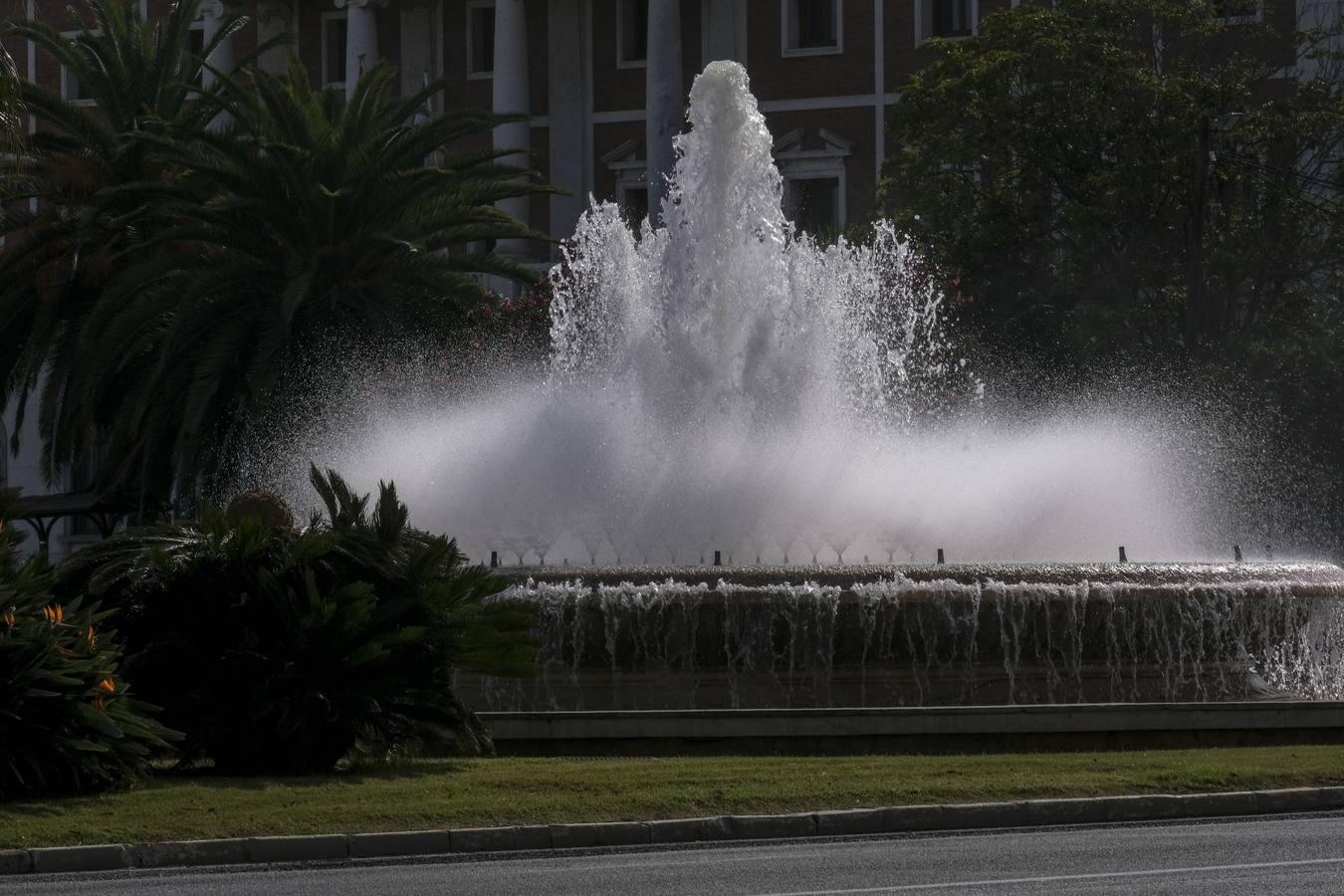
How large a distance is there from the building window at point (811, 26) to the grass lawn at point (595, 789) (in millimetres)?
37815

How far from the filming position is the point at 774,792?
41.8 ft

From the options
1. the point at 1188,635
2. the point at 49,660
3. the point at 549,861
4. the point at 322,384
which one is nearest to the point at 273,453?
the point at 322,384

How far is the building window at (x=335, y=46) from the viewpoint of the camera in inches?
2210

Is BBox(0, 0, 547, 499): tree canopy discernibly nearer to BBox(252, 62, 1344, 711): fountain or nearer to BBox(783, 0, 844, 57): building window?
BBox(252, 62, 1344, 711): fountain

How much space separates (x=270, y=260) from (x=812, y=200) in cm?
1992

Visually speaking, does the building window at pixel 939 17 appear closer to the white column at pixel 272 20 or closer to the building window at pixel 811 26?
the building window at pixel 811 26

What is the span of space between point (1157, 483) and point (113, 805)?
1887cm

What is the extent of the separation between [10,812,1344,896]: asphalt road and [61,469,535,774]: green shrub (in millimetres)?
3059

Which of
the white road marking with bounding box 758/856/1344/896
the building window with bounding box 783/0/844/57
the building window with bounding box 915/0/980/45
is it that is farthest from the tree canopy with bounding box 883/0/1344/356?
the white road marking with bounding box 758/856/1344/896

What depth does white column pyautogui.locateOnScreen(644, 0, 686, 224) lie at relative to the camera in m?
49.1

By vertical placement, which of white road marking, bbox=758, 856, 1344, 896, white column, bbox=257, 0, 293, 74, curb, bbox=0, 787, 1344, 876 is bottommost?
curb, bbox=0, 787, 1344, 876

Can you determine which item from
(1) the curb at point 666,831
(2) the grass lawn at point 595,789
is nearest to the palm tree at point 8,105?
(2) the grass lawn at point 595,789

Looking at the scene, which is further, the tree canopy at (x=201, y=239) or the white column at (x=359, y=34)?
the white column at (x=359, y=34)

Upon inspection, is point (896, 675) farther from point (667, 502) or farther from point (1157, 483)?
point (1157, 483)
